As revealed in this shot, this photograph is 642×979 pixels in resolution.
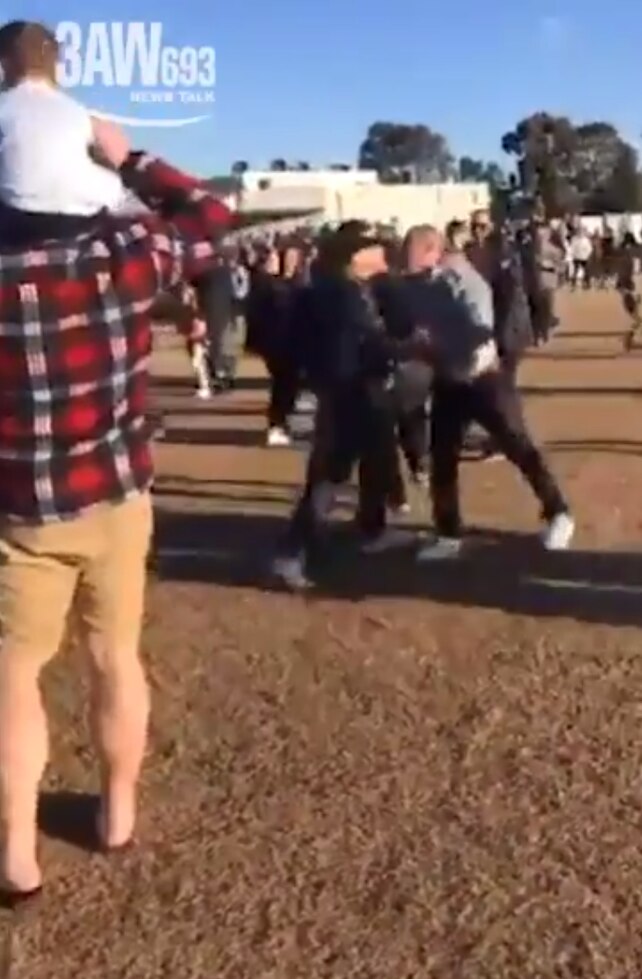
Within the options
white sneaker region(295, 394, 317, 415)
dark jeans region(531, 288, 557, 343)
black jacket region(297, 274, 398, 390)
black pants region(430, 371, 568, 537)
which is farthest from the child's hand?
white sneaker region(295, 394, 317, 415)

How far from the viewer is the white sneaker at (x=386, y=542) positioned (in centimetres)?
905

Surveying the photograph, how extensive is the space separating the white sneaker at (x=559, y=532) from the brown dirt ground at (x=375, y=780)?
10 centimetres

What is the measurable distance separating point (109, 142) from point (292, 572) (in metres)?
4.07

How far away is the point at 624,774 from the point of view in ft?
17.7

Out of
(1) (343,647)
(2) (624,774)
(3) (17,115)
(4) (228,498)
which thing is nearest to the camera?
(3) (17,115)

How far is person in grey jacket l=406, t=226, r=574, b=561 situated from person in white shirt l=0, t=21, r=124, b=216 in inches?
164

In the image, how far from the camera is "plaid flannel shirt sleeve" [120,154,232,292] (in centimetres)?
441

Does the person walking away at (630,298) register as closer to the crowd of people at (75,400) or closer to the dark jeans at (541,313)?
the dark jeans at (541,313)

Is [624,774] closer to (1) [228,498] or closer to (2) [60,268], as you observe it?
(2) [60,268]

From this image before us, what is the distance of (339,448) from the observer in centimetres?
862

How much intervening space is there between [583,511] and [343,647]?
3.15 metres

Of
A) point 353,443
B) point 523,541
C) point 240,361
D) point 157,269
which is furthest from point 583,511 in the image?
point 240,361

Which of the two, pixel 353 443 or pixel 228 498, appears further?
pixel 228 498

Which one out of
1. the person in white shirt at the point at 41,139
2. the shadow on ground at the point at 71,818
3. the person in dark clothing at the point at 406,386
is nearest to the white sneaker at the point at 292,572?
the person in dark clothing at the point at 406,386
